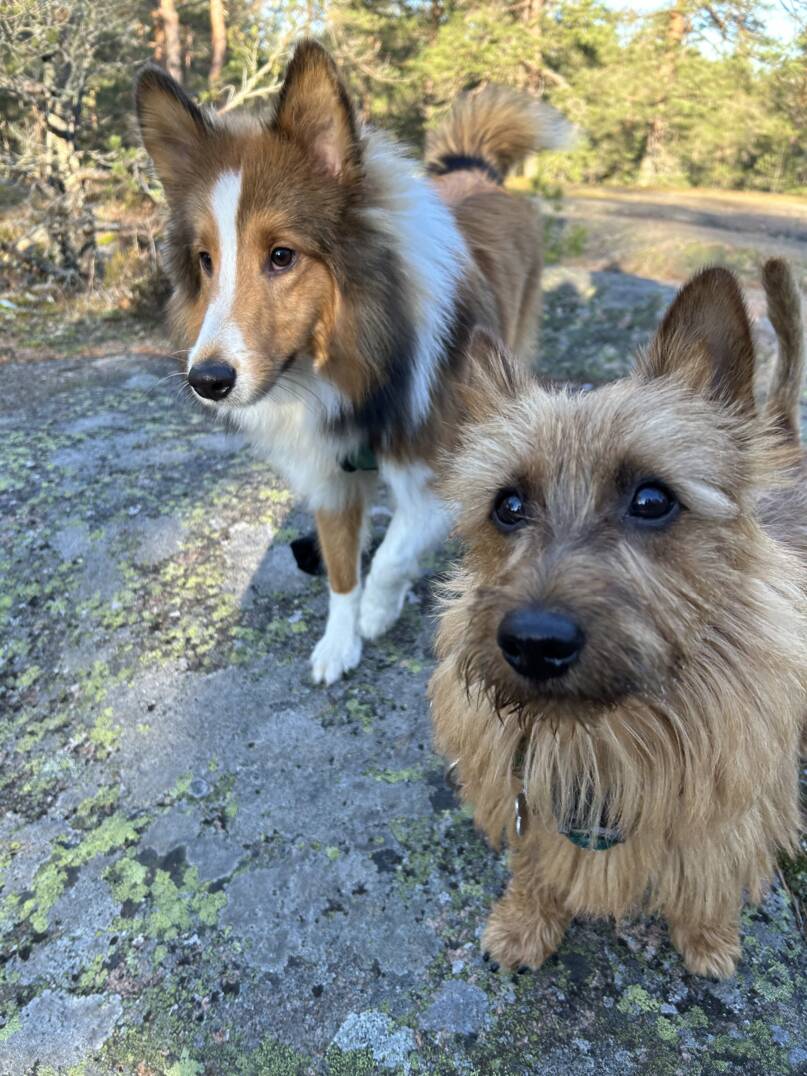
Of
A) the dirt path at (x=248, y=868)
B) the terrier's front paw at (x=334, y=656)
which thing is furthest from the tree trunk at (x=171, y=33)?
the terrier's front paw at (x=334, y=656)

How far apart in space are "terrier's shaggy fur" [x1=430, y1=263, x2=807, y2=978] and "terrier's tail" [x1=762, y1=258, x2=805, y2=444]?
4 centimetres

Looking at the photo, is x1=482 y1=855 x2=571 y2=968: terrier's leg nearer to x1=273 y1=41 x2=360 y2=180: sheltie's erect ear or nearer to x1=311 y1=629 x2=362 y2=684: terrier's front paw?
x1=311 y1=629 x2=362 y2=684: terrier's front paw

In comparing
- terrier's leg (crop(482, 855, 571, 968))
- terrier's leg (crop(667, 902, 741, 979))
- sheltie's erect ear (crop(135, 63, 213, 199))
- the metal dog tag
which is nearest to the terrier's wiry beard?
the metal dog tag

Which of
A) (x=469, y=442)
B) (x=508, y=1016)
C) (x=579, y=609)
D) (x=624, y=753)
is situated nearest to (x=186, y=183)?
(x=469, y=442)

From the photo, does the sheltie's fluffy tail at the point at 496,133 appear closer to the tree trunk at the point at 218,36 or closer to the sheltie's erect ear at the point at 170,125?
the sheltie's erect ear at the point at 170,125

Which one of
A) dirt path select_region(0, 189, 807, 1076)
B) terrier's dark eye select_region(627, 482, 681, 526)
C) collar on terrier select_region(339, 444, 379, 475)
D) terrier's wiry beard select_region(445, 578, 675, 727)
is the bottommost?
dirt path select_region(0, 189, 807, 1076)

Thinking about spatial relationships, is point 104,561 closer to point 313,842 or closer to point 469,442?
point 313,842

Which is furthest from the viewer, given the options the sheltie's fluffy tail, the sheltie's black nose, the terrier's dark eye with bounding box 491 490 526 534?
the sheltie's fluffy tail

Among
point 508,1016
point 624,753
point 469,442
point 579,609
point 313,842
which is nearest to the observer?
point 579,609

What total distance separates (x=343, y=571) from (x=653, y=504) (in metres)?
1.66

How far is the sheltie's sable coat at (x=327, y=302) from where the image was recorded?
2428 millimetres

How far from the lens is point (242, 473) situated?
4062 mm

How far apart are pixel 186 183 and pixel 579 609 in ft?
7.42

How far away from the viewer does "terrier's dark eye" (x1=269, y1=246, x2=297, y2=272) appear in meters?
2.46
